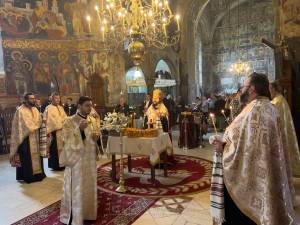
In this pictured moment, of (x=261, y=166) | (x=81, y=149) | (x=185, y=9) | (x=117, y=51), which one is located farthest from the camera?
(x=185, y=9)

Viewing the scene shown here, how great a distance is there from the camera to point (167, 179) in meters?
6.08

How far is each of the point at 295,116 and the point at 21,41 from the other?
32.1 feet

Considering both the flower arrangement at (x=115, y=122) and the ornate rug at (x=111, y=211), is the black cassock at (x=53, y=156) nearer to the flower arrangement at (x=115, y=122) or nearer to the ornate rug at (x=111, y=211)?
the ornate rug at (x=111, y=211)

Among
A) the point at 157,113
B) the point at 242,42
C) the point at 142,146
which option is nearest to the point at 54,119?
the point at 157,113

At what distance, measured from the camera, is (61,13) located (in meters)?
11.9

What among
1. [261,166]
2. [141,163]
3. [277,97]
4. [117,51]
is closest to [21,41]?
[117,51]

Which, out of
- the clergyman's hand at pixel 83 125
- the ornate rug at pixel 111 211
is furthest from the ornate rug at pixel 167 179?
the clergyman's hand at pixel 83 125

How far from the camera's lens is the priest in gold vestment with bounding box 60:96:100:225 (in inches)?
150

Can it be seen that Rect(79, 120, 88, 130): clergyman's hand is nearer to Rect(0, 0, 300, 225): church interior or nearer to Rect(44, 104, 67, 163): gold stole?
Rect(0, 0, 300, 225): church interior

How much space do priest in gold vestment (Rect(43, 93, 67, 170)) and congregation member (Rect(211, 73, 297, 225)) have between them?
16.5ft

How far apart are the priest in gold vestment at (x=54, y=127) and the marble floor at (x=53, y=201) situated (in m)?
0.89

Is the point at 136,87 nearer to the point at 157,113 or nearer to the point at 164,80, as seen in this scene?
the point at 164,80

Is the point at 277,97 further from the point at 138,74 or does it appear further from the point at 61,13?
the point at 138,74

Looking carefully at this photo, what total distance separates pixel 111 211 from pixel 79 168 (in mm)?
1030
